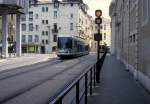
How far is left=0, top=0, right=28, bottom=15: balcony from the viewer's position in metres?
54.1

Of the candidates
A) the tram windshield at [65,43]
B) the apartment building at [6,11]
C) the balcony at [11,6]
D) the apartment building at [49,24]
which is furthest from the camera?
the apartment building at [49,24]

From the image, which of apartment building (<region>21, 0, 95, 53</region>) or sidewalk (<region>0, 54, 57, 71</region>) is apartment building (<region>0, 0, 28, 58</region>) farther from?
apartment building (<region>21, 0, 95, 53</region>)

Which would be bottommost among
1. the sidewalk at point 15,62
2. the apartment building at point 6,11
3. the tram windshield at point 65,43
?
the sidewalk at point 15,62

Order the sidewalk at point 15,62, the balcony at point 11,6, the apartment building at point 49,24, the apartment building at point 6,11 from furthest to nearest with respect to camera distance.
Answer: the apartment building at point 49,24 → the apartment building at point 6,11 → the balcony at point 11,6 → the sidewalk at point 15,62

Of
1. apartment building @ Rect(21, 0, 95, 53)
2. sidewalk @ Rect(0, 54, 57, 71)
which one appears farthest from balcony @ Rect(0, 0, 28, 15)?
apartment building @ Rect(21, 0, 95, 53)

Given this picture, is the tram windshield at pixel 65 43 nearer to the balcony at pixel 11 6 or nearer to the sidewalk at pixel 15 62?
the sidewalk at pixel 15 62

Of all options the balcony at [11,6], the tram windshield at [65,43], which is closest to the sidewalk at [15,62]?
the tram windshield at [65,43]

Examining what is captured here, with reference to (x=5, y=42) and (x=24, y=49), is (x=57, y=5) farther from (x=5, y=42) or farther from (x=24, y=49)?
(x=5, y=42)

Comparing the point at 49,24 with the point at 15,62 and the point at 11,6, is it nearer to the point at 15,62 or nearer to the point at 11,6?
the point at 11,6

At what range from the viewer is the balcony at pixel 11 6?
2130 inches

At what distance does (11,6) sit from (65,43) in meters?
9.37

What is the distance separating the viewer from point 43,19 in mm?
111250

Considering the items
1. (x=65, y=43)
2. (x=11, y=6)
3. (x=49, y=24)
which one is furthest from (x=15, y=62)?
(x=49, y=24)

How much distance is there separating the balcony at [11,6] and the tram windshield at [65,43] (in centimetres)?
783
